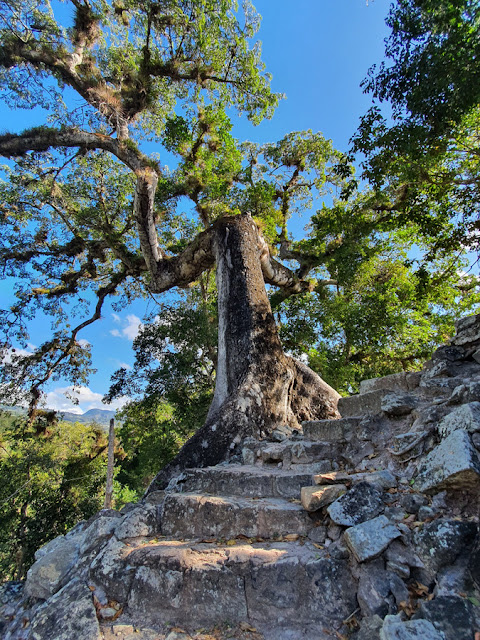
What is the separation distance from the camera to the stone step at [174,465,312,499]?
271cm

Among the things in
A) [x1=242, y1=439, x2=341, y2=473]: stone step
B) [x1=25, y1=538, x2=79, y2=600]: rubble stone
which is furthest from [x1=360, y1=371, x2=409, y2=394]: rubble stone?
[x1=25, y1=538, x2=79, y2=600]: rubble stone

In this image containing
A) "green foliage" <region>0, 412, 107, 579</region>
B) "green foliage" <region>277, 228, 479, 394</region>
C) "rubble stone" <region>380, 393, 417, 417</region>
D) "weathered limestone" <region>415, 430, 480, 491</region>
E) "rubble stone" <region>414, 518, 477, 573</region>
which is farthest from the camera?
"green foliage" <region>0, 412, 107, 579</region>

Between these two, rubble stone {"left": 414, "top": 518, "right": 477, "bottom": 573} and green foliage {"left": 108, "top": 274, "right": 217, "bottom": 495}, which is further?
green foliage {"left": 108, "top": 274, "right": 217, "bottom": 495}

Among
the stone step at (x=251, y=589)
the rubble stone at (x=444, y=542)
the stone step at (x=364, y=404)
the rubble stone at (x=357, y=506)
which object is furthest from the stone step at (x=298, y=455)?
the rubble stone at (x=444, y=542)

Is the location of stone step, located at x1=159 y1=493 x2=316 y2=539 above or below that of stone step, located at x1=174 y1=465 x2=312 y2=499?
below

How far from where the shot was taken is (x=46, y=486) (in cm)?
1449

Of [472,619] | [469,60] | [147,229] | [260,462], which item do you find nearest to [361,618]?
[472,619]

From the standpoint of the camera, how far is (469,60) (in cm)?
395

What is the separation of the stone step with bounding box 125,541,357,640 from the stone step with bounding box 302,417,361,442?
1216 mm

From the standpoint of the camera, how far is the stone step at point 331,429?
3.03m

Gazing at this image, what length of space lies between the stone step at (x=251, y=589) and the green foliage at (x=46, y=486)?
505 inches

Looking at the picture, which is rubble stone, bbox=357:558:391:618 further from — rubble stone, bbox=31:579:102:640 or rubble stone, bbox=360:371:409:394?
rubble stone, bbox=360:371:409:394

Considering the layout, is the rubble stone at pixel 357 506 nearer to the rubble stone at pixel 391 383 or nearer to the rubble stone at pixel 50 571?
the rubble stone at pixel 391 383

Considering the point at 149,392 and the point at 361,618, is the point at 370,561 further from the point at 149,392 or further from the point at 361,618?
the point at 149,392
